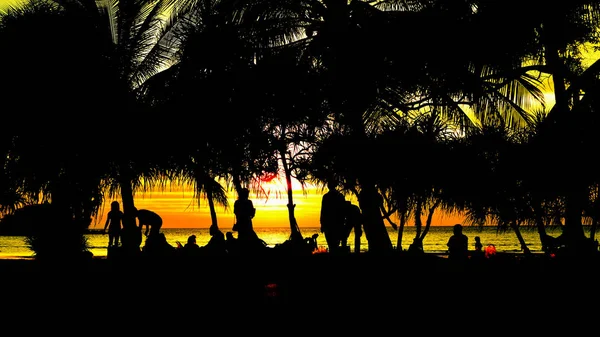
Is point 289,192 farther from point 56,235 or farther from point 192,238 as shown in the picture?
point 56,235

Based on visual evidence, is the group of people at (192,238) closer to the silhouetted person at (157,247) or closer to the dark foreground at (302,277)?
the silhouetted person at (157,247)

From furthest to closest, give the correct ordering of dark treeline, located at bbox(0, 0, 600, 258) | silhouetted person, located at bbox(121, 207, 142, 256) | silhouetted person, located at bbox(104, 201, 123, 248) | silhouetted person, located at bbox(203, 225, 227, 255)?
1. silhouetted person, located at bbox(104, 201, 123, 248)
2. silhouetted person, located at bbox(121, 207, 142, 256)
3. silhouetted person, located at bbox(203, 225, 227, 255)
4. dark treeline, located at bbox(0, 0, 600, 258)

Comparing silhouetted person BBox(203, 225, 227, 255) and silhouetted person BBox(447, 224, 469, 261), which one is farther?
silhouetted person BBox(203, 225, 227, 255)

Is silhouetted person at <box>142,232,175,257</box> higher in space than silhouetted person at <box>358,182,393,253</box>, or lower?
lower

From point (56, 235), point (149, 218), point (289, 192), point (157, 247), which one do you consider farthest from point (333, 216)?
point (289, 192)

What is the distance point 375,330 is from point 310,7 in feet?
26.0

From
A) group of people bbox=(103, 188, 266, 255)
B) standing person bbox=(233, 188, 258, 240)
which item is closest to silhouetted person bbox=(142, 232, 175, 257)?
group of people bbox=(103, 188, 266, 255)

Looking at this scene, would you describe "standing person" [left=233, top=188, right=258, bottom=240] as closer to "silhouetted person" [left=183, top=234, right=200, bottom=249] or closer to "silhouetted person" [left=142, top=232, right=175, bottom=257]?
"silhouetted person" [left=142, top=232, right=175, bottom=257]

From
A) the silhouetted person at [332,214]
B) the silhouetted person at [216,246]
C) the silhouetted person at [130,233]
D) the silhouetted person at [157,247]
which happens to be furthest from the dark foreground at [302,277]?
the silhouetted person at [130,233]

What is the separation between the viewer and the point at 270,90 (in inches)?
539

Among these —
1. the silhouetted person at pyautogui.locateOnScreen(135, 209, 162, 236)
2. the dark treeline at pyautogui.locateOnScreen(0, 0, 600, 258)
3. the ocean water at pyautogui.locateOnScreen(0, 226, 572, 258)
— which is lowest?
the ocean water at pyautogui.locateOnScreen(0, 226, 572, 258)

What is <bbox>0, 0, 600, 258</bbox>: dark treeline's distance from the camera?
1125cm

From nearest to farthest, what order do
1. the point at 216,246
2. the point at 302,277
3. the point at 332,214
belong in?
1. the point at 302,277
2. the point at 332,214
3. the point at 216,246

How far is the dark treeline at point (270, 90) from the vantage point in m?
11.2
